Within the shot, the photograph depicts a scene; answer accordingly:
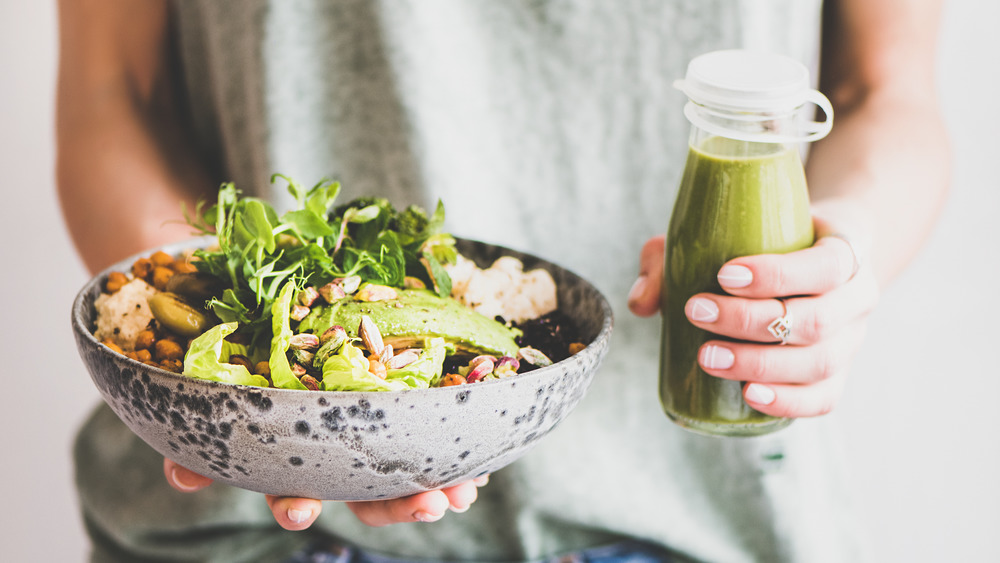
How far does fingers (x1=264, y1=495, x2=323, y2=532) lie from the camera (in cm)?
66

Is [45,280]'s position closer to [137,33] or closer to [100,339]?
[137,33]

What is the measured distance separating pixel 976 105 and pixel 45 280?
2371mm

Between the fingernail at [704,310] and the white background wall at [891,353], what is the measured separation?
129cm

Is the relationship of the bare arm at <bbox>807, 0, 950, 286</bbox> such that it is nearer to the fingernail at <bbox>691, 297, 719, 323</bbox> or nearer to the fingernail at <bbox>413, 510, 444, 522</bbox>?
the fingernail at <bbox>691, 297, 719, 323</bbox>

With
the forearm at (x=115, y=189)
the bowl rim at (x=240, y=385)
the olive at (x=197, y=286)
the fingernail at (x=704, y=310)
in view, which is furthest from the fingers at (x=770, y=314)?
the forearm at (x=115, y=189)

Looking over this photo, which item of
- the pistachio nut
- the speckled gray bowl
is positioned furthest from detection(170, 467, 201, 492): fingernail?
the pistachio nut

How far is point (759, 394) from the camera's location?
0.81 meters

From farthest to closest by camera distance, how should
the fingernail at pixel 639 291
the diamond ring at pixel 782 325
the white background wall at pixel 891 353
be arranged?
the white background wall at pixel 891 353, the fingernail at pixel 639 291, the diamond ring at pixel 782 325

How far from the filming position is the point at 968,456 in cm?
191

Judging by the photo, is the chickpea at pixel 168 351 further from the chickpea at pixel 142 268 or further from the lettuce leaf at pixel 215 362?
the chickpea at pixel 142 268

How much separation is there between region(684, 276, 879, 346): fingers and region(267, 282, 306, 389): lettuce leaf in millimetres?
397

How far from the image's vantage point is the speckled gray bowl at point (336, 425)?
0.56 metres

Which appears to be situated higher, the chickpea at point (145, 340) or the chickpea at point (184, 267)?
the chickpea at point (184, 267)

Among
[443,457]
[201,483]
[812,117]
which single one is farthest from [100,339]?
[812,117]
